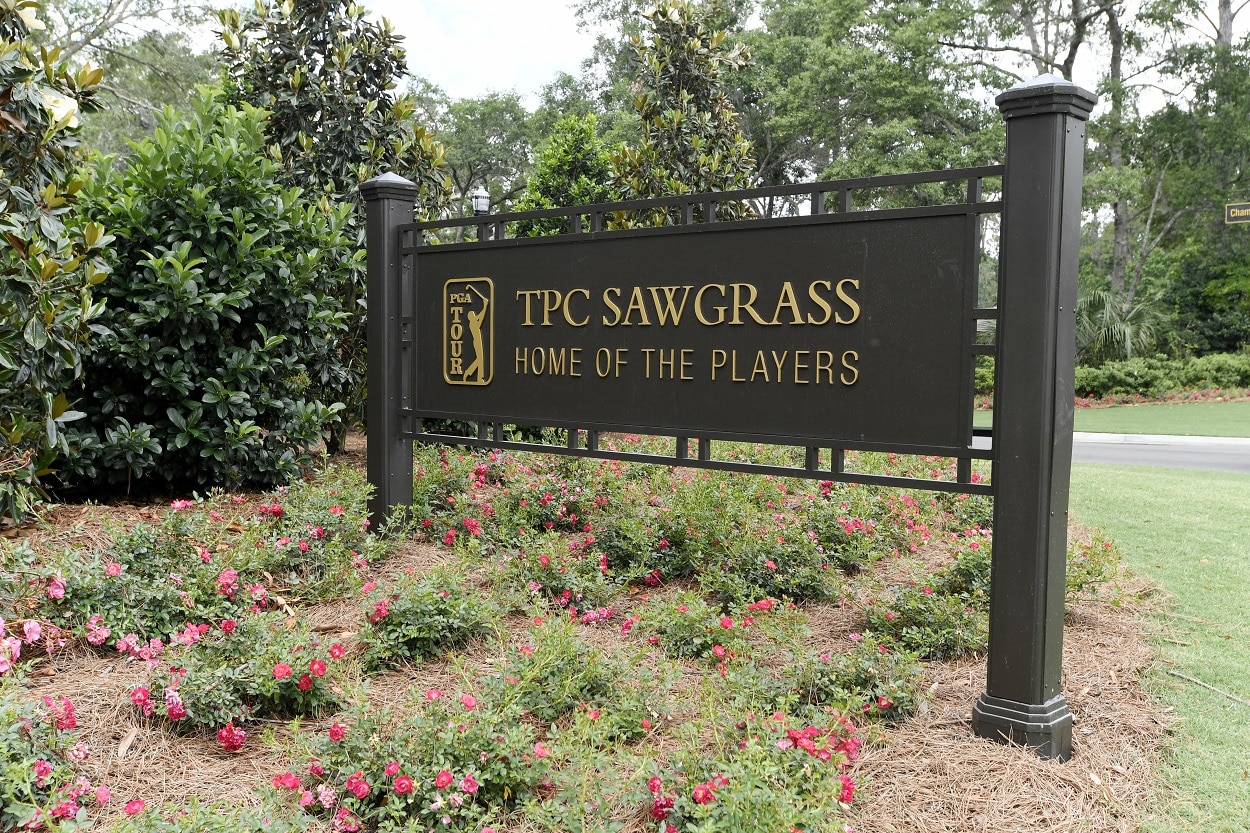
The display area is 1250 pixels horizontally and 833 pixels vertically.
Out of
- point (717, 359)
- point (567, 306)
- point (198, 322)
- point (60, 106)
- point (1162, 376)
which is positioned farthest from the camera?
point (1162, 376)

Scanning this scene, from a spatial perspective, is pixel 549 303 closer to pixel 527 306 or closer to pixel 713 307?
pixel 527 306

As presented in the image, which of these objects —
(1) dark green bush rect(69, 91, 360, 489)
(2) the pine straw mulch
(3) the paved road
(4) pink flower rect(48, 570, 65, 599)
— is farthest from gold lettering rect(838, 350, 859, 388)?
(3) the paved road

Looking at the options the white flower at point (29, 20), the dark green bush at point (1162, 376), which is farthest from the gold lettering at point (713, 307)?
the dark green bush at point (1162, 376)

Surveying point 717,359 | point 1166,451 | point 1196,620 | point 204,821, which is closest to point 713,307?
point 717,359

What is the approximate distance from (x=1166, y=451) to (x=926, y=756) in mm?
12125

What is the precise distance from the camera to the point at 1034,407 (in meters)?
2.83

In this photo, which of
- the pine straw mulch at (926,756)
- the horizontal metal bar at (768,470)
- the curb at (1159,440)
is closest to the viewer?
the pine straw mulch at (926,756)

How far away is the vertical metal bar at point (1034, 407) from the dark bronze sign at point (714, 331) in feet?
0.80

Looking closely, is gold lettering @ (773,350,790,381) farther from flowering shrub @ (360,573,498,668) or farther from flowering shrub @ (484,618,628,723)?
flowering shrub @ (360,573,498,668)

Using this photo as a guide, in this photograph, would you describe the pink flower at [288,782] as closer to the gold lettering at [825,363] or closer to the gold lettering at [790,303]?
the gold lettering at [825,363]

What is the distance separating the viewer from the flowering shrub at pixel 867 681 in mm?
2973

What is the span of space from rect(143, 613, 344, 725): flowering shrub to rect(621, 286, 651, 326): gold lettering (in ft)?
6.35

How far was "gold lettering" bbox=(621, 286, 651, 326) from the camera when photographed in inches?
161

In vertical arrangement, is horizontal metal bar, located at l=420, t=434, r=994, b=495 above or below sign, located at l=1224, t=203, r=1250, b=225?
below
